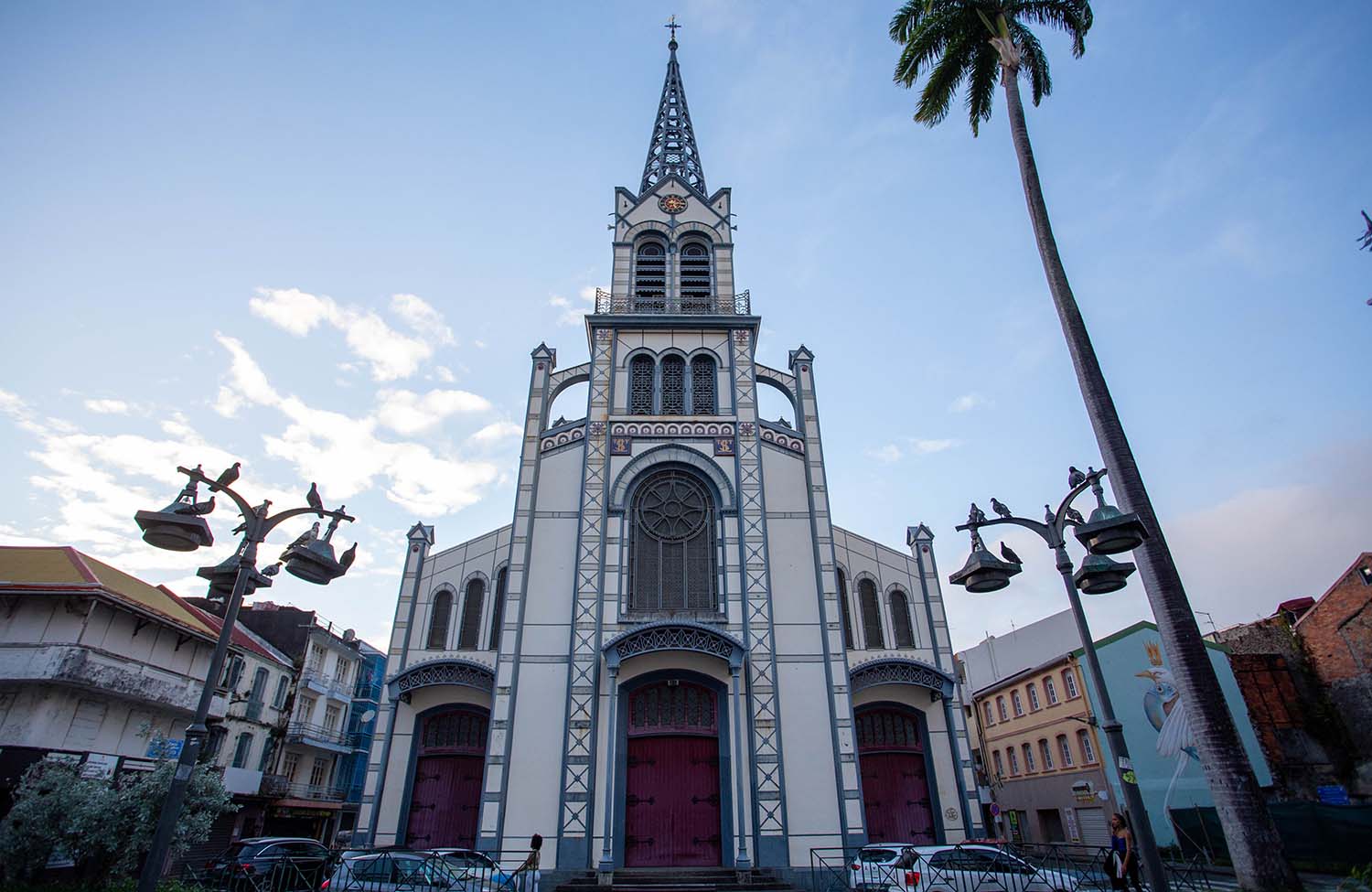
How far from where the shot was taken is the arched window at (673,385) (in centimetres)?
2527

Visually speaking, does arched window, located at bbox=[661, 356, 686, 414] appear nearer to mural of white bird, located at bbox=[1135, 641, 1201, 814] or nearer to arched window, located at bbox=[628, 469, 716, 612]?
arched window, located at bbox=[628, 469, 716, 612]

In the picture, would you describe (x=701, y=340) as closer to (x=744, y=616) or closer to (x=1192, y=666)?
(x=744, y=616)

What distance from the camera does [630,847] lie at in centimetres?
1858

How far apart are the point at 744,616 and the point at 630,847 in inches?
258

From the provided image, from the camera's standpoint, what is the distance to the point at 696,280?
28172 mm

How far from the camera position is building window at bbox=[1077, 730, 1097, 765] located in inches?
1113

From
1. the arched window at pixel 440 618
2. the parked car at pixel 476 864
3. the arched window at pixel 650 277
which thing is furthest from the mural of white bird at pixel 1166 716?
the arched window at pixel 440 618

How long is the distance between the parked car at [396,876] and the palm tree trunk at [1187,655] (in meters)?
12.1

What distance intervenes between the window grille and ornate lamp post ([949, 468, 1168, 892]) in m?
11.3

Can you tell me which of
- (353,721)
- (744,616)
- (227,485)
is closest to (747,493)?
(744,616)

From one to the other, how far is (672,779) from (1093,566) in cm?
1332

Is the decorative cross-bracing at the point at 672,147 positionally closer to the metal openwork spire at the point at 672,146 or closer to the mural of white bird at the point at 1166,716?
the metal openwork spire at the point at 672,146

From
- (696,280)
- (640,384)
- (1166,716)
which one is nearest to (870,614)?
(640,384)

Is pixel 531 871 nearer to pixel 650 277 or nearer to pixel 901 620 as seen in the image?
pixel 901 620
